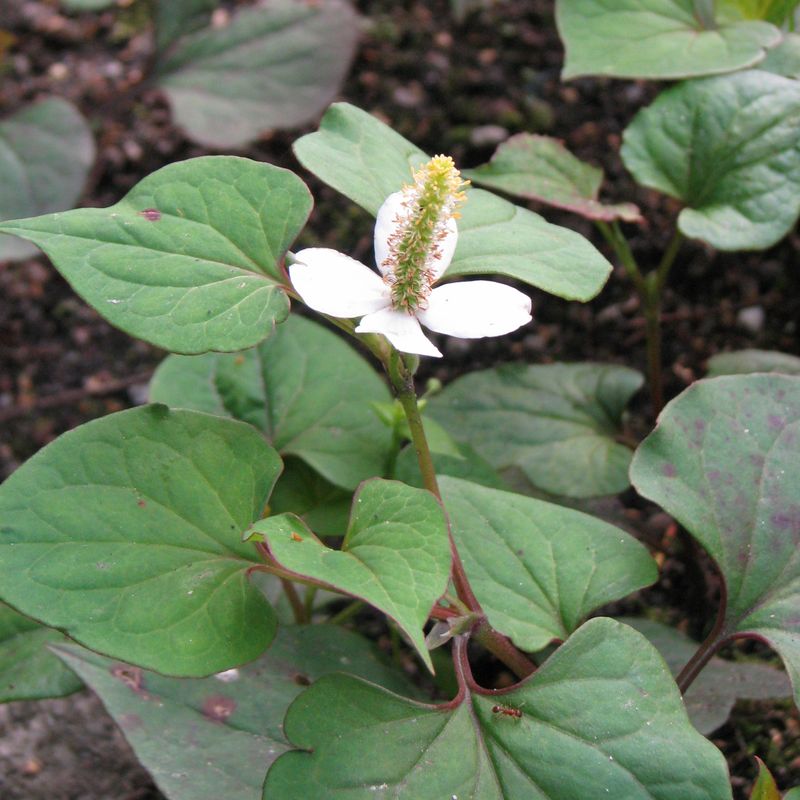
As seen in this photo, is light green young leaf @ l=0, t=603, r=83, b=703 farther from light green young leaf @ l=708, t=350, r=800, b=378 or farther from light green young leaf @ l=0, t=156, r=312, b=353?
light green young leaf @ l=708, t=350, r=800, b=378

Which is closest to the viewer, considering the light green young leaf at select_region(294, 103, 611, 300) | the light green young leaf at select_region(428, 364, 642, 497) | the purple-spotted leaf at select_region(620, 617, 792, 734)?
the light green young leaf at select_region(294, 103, 611, 300)

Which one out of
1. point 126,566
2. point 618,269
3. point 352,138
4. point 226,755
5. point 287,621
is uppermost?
point 352,138

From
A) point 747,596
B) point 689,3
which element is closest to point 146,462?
point 747,596

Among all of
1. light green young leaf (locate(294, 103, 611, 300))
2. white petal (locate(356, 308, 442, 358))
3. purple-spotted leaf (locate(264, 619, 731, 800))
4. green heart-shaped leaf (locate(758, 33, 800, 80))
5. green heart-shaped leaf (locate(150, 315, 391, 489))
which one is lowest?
green heart-shaped leaf (locate(150, 315, 391, 489))

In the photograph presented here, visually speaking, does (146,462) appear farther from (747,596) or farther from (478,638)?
(747,596)

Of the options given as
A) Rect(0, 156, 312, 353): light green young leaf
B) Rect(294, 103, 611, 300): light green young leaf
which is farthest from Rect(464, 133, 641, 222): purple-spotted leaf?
Rect(0, 156, 312, 353): light green young leaf

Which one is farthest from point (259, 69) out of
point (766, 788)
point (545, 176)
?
point (766, 788)

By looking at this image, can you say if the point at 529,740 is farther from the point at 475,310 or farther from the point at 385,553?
the point at 475,310

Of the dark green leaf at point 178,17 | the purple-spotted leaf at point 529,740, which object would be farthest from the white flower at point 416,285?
the dark green leaf at point 178,17
